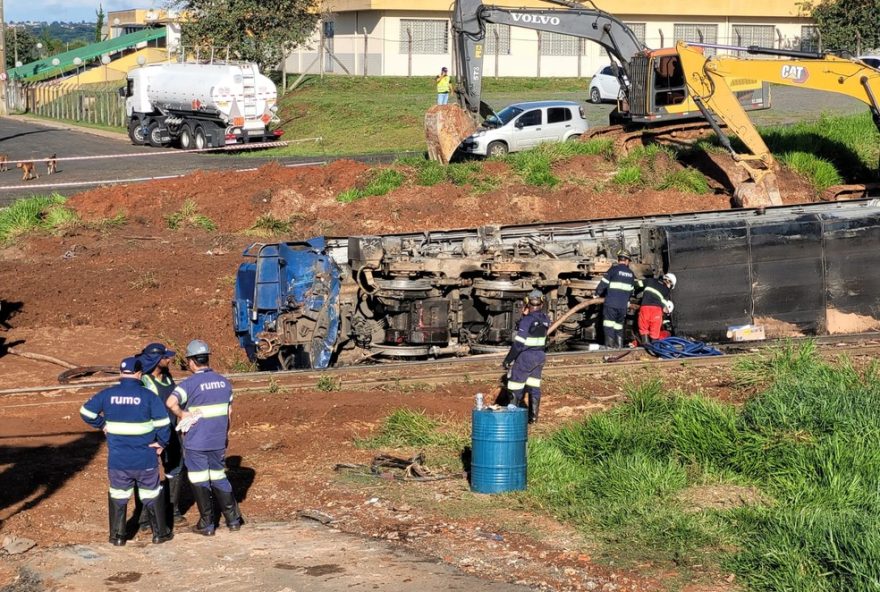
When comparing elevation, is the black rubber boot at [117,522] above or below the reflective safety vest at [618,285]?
below

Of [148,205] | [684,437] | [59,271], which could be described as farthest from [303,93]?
[684,437]

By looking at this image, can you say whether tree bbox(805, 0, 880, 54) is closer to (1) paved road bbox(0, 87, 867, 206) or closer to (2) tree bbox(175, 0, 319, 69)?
(1) paved road bbox(0, 87, 867, 206)

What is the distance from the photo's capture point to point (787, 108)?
40.1 meters

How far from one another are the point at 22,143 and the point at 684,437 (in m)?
38.0

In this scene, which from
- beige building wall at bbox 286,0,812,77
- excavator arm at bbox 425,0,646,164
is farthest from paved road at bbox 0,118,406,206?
beige building wall at bbox 286,0,812,77

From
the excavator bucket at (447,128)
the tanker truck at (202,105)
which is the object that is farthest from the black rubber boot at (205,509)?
the tanker truck at (202,105)

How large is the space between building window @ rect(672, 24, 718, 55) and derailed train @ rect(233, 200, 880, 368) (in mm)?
44024

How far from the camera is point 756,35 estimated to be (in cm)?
6241

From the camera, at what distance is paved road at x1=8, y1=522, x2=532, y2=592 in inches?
361

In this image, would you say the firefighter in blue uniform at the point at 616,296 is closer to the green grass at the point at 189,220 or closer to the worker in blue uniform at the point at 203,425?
the worker in blue uniform at the point at 203,425

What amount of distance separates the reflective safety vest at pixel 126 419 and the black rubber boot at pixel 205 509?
52 cm

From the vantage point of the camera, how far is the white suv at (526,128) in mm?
30922

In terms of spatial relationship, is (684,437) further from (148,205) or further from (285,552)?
(148,205)

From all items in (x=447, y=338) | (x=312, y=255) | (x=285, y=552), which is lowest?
(x=285, y=552)
